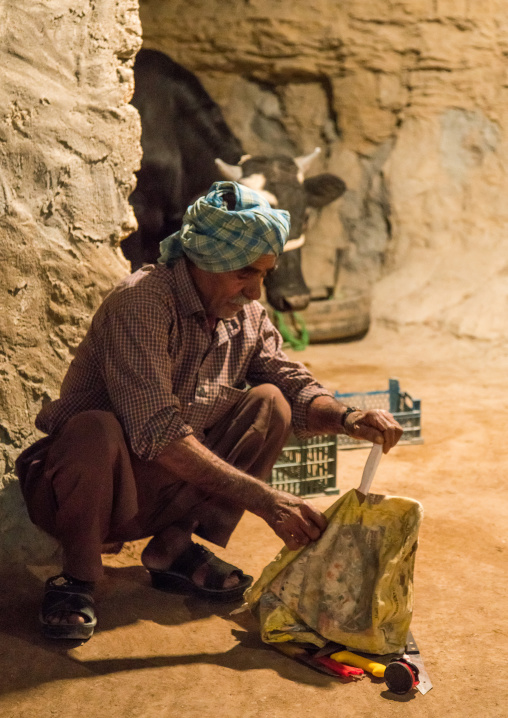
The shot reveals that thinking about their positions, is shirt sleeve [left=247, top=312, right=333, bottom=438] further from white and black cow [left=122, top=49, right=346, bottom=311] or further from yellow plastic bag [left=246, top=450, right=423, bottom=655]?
white and black cow [left=122, top=49, right=346, bottom=311]

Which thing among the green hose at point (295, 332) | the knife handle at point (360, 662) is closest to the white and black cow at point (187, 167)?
the green hose at point (295, 332)

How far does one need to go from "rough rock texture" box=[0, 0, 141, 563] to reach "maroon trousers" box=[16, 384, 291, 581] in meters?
0.34

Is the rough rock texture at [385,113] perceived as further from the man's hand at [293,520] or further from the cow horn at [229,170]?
the man's hand at [293,520]

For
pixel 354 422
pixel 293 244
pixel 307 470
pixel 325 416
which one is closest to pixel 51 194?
pixel 325 416

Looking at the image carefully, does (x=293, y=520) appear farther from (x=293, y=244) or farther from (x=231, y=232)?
(x=293, y=244)

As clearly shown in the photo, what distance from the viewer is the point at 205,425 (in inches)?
111

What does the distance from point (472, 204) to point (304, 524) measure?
6562 mm

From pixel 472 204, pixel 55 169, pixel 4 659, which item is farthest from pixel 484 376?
pixel 4 659

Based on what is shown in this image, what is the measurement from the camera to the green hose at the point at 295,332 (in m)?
7.33

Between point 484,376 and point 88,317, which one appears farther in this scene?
point 484,376

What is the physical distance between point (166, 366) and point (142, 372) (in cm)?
10

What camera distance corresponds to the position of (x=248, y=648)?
246cm

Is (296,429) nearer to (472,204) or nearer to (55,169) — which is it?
(55,169)

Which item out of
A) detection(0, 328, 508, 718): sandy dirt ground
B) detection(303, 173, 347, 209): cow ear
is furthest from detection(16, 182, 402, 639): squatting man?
detection(303, 173, 347, 209): cow ear
